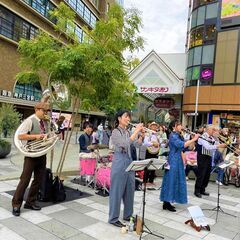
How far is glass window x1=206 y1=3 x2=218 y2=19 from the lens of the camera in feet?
88.8

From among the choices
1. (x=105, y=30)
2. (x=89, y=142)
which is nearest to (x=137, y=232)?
(x=89, y=142)

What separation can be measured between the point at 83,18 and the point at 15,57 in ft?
52.7

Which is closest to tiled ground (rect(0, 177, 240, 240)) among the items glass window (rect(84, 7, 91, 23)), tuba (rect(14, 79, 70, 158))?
tuba (rect(14, 79, 70, 158))

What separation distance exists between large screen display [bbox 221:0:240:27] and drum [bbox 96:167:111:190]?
A: 900 inches

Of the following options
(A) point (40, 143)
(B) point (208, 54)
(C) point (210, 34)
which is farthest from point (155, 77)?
(A) point (40, 143)

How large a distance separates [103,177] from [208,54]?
22.4 meters

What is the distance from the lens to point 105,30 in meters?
6.93

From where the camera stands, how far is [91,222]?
16.3ft

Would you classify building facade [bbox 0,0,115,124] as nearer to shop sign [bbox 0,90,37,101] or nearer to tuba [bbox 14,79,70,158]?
shop sign [bbox 0,90,37,101]

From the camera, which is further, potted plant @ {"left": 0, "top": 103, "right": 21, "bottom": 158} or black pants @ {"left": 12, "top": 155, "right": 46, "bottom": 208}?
potted plant @ {"left": 0, "top": 103, "right": 21, "bottom": 158}

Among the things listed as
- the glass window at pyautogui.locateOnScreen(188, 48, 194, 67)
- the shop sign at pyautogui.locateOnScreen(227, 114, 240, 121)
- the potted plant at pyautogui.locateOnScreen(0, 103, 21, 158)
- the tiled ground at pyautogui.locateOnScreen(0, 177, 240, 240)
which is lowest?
the tiled ground at pyautogui.locateOnScreen(0, 177, 240, 240)

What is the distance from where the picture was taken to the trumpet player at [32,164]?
198 inches

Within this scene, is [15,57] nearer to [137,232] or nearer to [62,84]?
[62,84]

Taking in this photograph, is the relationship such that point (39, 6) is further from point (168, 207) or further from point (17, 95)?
point (168, 207)
